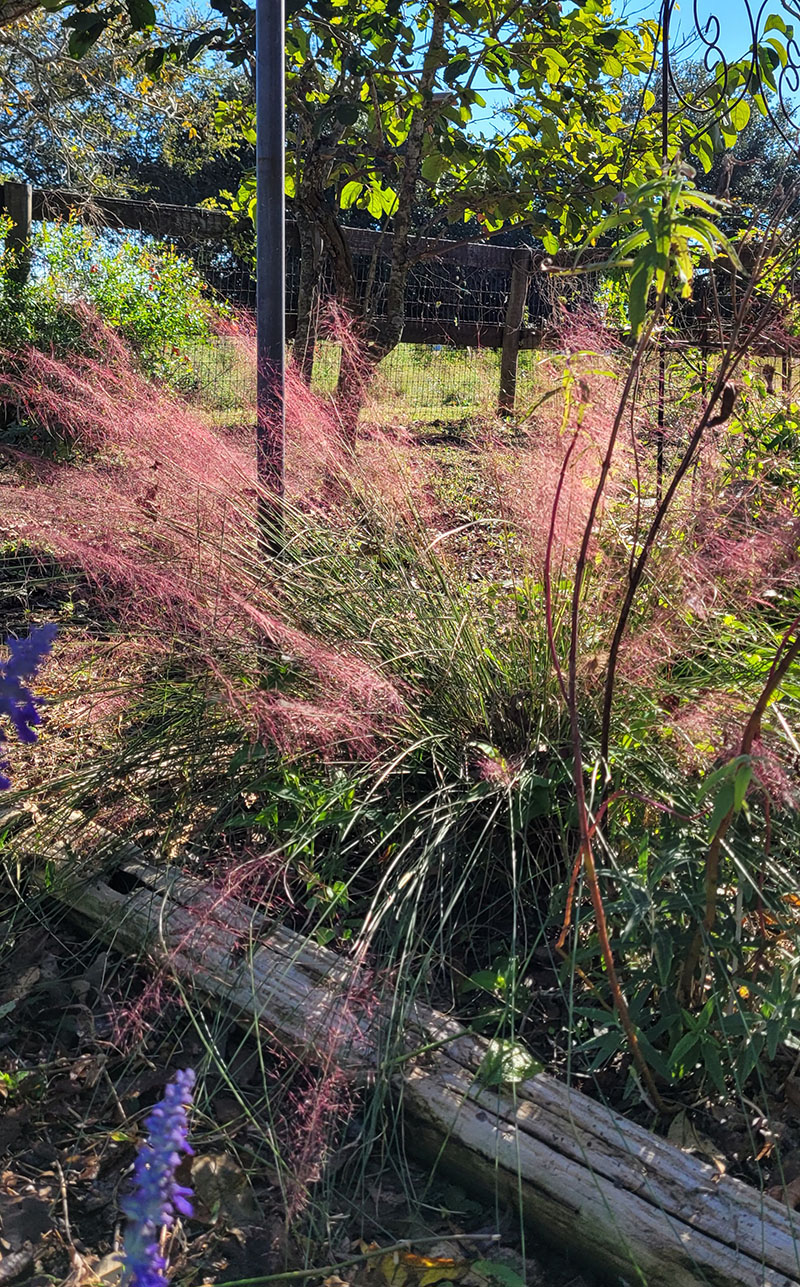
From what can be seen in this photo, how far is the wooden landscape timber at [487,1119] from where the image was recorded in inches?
51.9

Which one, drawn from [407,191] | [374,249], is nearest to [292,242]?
[374,249]

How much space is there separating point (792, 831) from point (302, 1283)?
1.02 meters

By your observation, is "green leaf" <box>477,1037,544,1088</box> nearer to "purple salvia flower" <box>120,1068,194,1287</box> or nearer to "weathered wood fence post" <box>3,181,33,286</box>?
"purple salvia flower" <box>120,1068,194,1287</box>

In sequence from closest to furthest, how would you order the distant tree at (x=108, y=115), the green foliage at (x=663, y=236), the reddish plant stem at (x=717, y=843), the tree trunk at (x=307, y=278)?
the green foliage at (x=663, y=236), the reddish plant stem at (x=717, y=843), the tree trunk at (x=307, y=278), the distant tree at (x=108, y=115)

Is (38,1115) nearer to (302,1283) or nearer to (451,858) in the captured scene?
(302,1283)

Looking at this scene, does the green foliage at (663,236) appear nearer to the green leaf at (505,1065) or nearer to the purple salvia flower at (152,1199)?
the purple salvia flower at (152,1199)

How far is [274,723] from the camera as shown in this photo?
5.97 ft

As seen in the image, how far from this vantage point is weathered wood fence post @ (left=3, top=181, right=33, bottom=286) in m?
6.01

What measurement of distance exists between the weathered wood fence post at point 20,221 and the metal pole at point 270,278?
163 inches

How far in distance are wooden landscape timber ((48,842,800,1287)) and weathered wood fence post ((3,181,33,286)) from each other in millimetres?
5260

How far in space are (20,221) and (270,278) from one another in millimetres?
4462

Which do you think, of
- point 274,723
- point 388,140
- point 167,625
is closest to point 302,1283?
point 274,723

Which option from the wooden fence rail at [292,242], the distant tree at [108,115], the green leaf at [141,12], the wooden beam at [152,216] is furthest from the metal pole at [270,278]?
the wooden beam at [152,216]

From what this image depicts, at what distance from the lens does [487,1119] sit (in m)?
1.50
